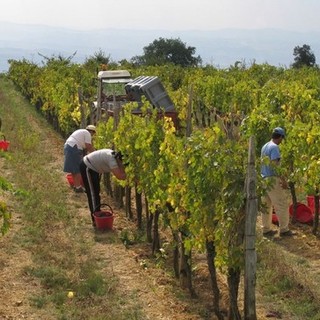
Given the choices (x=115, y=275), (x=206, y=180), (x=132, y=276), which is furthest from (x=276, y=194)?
(x=206, y=180)

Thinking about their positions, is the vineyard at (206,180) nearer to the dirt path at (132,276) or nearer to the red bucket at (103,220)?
the dirt path at (132,276)

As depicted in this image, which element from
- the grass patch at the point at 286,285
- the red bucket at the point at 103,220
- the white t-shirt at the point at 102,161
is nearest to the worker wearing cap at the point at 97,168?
the white t-shirt at the point at 102,161

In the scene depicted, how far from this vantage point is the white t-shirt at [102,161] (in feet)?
26.9

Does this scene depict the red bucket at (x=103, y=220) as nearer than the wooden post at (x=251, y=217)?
No

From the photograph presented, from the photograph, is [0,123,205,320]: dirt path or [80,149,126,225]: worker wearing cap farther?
[80,149,126,225]: worker wearing cap

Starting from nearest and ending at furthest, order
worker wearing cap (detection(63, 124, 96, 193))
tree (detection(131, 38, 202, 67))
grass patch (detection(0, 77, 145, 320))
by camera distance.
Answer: grass patch (detection(0, 77, 145, 320))
worker wearing cap (detection(63, 124, 96, 193))
tree (detection(131, 38, 202, 67))

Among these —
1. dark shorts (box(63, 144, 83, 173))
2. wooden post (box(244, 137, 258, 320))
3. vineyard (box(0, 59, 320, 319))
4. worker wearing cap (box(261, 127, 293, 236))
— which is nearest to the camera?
wooden post (box(244, 137, 258, 320))

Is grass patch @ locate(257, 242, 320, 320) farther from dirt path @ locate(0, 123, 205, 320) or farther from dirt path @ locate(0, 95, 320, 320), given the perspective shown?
dirt path @ locate(0, 123, 205, 320)

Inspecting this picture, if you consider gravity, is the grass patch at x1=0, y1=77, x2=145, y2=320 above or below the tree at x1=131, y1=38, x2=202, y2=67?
below

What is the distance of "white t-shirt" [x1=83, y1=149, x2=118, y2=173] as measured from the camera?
323 inches

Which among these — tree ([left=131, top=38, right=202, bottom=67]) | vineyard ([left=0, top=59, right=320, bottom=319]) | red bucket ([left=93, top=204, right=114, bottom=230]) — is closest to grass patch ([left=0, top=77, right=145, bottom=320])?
red bucket ([left=93, top=204, right=114, bottom=230])

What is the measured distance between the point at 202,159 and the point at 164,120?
256 centimetres

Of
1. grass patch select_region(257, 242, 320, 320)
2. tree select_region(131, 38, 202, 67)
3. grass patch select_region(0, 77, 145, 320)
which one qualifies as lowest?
grass patch select_region(257, 242, 320, 320)

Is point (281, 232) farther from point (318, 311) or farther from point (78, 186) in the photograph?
point (78, 186)
